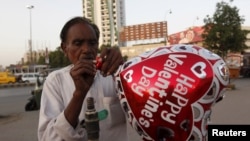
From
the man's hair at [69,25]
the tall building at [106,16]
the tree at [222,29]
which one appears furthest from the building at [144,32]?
the man's hair at [69,25]

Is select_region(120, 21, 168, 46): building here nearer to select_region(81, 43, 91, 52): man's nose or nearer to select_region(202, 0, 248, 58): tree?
select_region(202, 0, 248, 58): tree

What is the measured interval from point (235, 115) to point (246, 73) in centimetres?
2520

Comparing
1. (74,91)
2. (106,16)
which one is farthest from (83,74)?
(106,16)

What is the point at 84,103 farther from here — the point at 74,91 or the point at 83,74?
the point at 83,74

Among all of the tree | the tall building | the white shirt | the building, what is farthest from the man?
the building

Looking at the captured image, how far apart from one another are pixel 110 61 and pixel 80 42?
18 centimetres

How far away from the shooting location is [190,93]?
133cm

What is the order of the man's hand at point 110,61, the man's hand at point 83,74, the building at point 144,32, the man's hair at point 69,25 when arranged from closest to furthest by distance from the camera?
the man's hand at point 83,74, the man's hand at point 110,61, the man's hair at point 69,25, the building at point 144,32

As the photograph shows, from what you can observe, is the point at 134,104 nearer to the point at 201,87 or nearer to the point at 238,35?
the point at 201,87

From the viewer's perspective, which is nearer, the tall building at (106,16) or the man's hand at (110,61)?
the man's hand at (110,61)

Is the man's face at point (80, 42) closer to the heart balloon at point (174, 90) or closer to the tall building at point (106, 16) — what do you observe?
the heart balloon at point (174, 90)

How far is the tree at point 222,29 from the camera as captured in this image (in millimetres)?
26344

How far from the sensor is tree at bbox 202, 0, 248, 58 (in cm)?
2634

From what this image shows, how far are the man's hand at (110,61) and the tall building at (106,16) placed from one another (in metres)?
11.1
